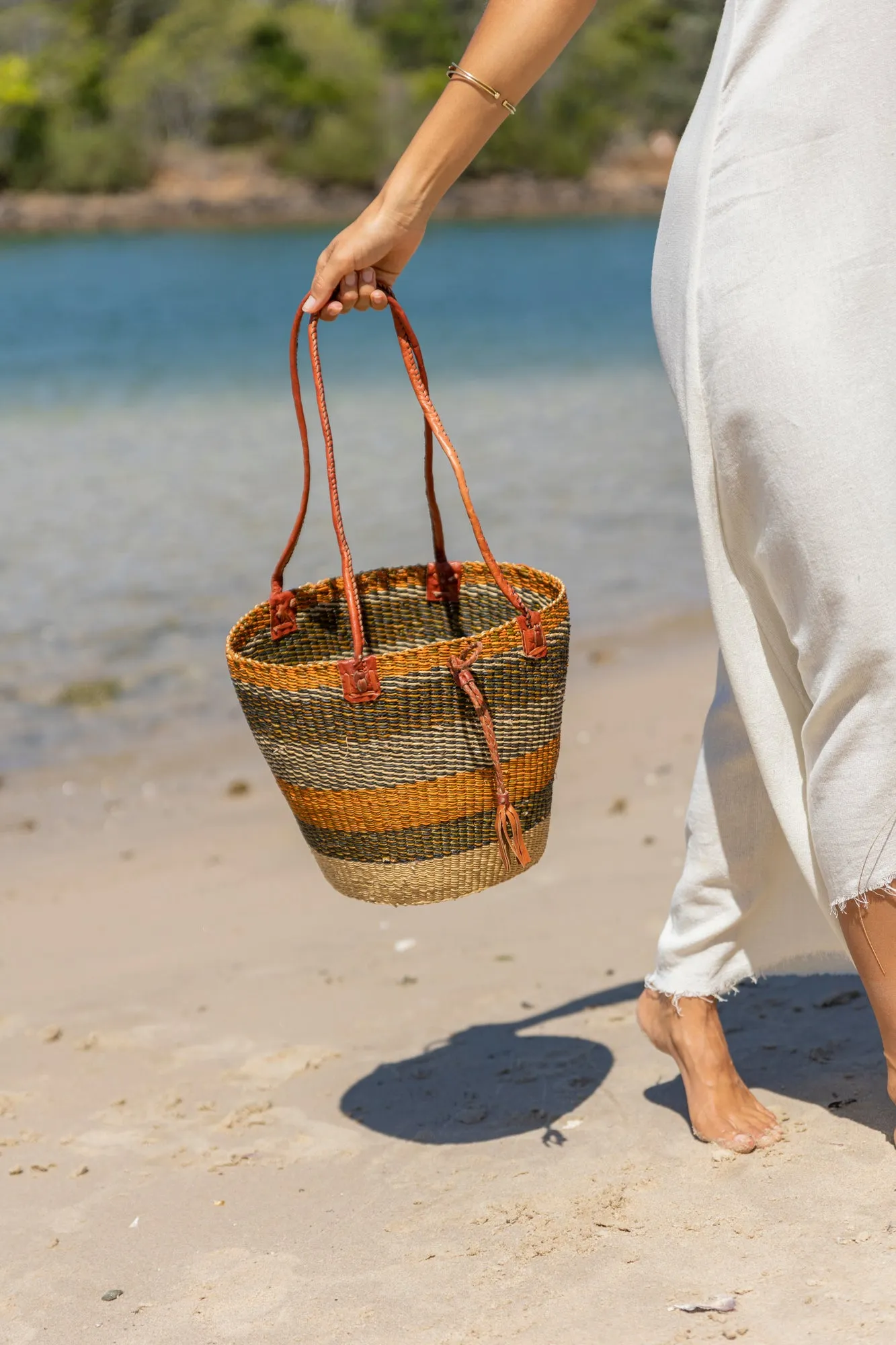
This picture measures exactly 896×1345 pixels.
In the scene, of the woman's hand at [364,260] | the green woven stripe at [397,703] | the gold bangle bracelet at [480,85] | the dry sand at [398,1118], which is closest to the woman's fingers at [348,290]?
the woman's hand at [364,260]

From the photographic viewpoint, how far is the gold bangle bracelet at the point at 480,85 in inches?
76.5

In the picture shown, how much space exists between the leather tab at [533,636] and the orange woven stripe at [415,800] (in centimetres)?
16

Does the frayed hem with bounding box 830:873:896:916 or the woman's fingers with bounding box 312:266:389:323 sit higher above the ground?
the woman's fingers with bounding box 312:266:389:323

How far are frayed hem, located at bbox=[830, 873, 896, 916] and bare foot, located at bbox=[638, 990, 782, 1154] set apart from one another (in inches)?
14.9

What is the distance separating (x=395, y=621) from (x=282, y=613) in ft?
0.74

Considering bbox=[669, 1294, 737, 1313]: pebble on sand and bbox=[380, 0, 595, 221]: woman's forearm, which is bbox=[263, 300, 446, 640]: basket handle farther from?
bbox=[669, 1294, 737, 1313]: pebble on sand

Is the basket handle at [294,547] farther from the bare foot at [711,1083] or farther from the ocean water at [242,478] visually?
the ocean water at [242,478]

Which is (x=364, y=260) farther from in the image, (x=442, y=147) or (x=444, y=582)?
(x=444, y=582)

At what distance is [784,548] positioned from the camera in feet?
5.94

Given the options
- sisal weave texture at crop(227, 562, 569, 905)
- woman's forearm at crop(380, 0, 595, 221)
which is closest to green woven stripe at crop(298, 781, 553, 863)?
sisal weave texture at crop(227, 562, 569, 905)

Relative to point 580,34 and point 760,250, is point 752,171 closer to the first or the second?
point 760,250

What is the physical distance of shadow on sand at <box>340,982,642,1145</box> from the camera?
2.47 meters

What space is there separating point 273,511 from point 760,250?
6641mm

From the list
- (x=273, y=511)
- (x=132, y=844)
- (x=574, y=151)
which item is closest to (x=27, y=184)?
(x=574, y=151)
